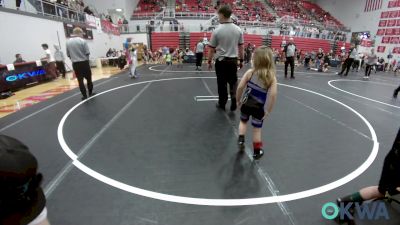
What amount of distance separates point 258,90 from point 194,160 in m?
1.20

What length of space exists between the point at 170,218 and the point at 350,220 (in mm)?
1522

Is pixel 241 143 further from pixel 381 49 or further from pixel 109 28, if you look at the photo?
pixel 381 49

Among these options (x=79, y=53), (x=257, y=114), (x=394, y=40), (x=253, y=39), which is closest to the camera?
(x=257, y=114)

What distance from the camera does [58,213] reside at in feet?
7.20

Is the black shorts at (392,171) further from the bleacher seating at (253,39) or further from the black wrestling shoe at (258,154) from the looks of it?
the bleacher seating at (253,39)

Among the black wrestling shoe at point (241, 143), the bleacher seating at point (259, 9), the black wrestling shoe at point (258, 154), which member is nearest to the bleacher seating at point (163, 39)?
the bleacher seating at point (259, 9)

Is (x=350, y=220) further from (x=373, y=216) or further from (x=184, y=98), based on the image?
(x=184, y=98)

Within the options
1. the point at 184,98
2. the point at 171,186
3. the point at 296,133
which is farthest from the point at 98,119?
the point at 296,133

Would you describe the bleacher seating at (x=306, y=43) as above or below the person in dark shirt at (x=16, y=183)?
above

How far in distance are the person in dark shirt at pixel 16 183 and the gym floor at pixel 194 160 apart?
127cm

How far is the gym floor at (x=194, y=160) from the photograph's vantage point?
7.37 ft

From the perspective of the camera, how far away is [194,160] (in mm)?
3152

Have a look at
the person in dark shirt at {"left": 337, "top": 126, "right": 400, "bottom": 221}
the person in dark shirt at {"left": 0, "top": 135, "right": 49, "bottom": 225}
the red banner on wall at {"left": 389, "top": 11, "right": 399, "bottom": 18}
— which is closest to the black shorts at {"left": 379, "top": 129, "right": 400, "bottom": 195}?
the person in dark shirt at {"left": 337, "top": 126, "right": 400, "bottom": 221}

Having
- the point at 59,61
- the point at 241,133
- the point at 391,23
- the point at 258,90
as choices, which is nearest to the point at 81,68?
the point at 241,133
